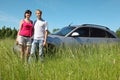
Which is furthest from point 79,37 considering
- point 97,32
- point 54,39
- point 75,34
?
point 54,39

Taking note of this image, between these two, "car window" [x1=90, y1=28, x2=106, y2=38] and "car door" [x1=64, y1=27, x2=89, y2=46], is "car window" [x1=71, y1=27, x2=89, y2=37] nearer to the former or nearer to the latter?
"car door" [x1=64, y1=27, x2=89, y2=46]

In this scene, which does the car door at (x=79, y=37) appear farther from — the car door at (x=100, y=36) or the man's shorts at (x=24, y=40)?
the man's shorts at (x=24, y=40)

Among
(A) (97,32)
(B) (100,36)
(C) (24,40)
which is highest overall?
(A) (97,32)

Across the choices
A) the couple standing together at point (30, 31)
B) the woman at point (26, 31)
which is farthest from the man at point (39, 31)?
the woman at point (26, 31)

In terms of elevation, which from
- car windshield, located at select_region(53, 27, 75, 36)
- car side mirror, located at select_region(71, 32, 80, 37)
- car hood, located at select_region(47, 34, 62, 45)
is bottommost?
car hood, located at select_region(47, 34, 62, 45)

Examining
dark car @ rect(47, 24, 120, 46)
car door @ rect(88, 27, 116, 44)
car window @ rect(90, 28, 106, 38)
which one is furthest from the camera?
car window @ rect(90, 28, 106, 38)

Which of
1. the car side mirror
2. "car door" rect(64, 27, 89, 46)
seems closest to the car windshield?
"car door" rect(64, 27, 89, 46)

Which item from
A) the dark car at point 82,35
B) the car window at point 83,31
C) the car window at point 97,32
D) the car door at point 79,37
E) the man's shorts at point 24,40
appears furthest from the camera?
the car window at point 97,32

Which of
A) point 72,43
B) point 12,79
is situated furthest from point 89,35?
point 12,79

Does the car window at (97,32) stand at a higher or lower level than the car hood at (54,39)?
higher

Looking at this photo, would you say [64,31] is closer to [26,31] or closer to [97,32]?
[97,32]

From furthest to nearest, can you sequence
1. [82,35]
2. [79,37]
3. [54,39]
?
[82,35]
[79,37]
[54,39]

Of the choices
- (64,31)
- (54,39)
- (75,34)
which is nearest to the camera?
(54,39)

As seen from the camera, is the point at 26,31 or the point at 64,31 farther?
the point at 64,31
